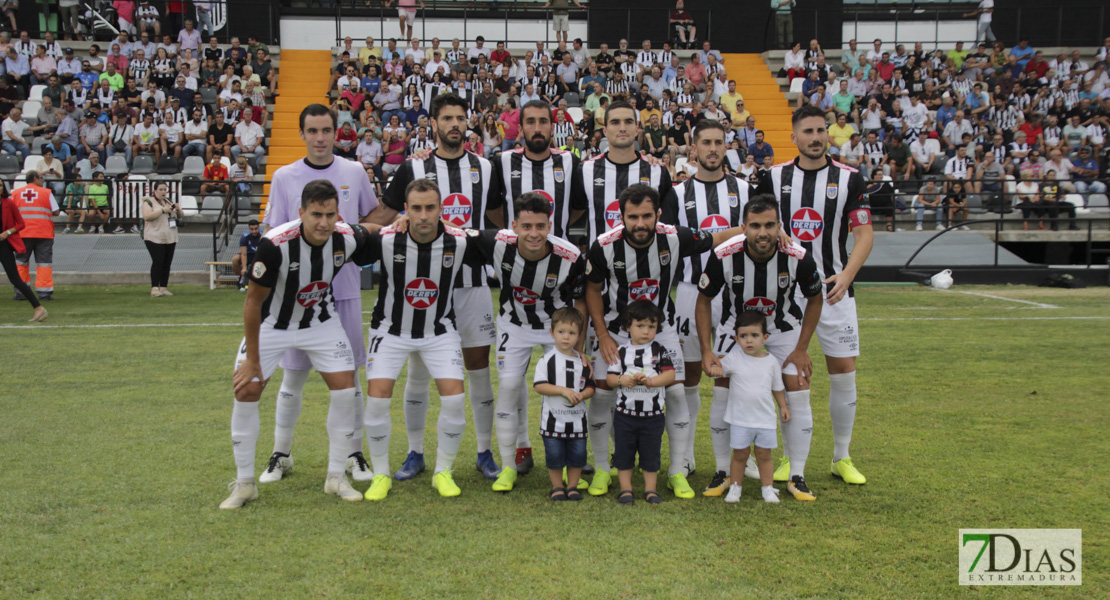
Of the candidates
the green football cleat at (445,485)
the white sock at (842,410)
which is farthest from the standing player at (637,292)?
the white sock at (842,410)

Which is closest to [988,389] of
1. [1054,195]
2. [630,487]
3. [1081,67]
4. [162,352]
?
[630,487]

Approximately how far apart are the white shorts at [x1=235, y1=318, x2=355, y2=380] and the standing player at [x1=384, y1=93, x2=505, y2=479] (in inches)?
20.5

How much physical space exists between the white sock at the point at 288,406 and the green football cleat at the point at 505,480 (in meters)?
1.31

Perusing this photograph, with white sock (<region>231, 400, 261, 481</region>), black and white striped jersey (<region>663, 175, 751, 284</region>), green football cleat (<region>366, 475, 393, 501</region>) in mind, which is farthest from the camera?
black and white striped jersey (<region>663, 175, 751, 284</region>)

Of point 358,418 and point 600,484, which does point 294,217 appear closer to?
point 358,418

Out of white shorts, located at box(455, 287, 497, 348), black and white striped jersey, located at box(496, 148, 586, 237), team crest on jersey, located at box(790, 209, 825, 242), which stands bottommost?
white shorts, located at box(455, 287, 497, 348)

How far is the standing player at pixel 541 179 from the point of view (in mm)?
5672

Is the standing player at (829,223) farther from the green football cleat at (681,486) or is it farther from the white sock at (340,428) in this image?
the white sock at (340,428)

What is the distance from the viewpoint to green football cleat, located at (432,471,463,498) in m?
5.15

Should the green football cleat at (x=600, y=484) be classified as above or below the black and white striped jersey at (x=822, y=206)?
below

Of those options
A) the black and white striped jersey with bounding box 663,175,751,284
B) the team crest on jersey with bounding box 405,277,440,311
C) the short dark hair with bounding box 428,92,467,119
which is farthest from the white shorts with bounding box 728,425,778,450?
the short dark hair with bounding box 428,92,467,119

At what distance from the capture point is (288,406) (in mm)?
5473

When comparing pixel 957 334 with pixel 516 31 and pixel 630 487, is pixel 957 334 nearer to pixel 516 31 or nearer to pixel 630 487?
pixel 630 487

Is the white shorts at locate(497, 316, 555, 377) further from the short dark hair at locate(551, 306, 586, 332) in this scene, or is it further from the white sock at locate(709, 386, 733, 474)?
the white sock at locate(709, 386, 733, 474)
